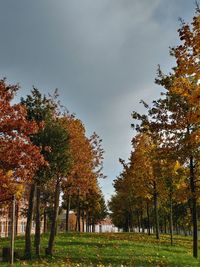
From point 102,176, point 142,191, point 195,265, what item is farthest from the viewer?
point 102,176

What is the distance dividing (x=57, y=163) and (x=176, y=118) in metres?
7.00

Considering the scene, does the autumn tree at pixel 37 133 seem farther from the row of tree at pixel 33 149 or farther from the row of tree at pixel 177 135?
the row of tree at pixel 177 135

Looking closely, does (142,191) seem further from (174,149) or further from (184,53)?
(184,53)

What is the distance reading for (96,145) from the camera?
128ft

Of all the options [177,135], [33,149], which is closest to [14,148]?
[33,149]

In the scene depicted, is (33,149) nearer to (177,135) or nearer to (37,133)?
(37,133)

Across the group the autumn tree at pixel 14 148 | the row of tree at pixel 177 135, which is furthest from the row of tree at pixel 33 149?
the row of tree at pixel 177 135

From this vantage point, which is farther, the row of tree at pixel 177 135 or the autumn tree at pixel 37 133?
the autumn tree at pixel 37 133

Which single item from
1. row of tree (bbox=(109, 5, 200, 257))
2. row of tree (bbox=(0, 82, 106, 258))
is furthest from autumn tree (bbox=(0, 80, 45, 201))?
row of tree (bbox=(109, 5, 200, 257))

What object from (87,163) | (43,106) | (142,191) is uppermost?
(43,106)

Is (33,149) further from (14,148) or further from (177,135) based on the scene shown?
(177,135)

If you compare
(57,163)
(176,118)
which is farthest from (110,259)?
(176,118)

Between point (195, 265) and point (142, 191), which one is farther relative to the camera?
point (142, 191)

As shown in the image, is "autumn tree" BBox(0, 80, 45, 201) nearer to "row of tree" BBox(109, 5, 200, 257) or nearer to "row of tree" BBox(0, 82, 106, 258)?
"row of tree" BBox(0, 82, 106, 258)
